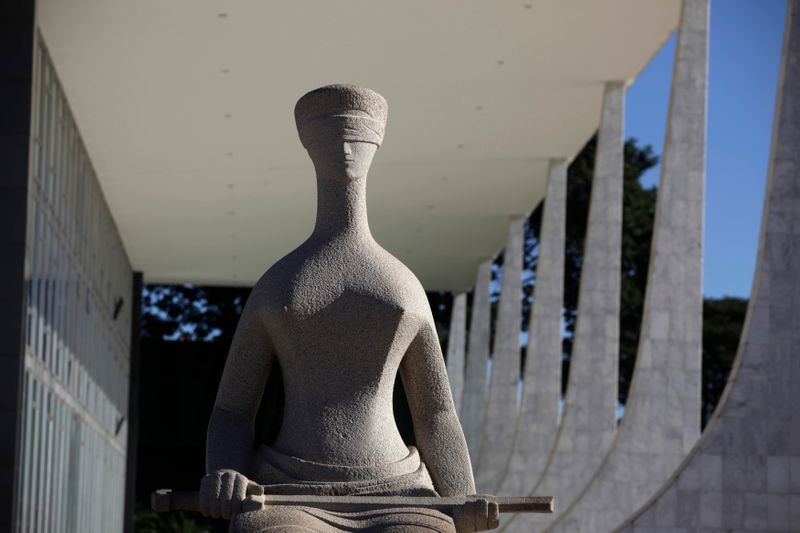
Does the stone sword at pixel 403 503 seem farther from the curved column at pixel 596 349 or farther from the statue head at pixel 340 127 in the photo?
the curved column at pixel 596 349

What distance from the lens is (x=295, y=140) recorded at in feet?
88.6

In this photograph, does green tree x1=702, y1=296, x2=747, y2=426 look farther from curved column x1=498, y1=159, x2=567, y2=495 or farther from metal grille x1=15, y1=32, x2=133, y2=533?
metal grille x1=15, y1=32, x2=133, y2=533

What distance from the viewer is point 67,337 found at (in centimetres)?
2473

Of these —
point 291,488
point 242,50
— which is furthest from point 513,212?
point 291,488

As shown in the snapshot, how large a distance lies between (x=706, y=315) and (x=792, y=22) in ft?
124

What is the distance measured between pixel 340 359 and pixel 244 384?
1.46 feet

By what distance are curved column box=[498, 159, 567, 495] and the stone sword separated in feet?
79.9

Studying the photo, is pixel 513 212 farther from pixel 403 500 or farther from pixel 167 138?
pixel 403 500

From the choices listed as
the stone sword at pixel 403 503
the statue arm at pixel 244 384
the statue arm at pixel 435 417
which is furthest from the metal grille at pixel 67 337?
the stone sword at pixel 403 503

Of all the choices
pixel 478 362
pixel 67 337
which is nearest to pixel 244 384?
pixel 67 337

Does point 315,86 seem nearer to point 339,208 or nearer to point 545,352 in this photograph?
point 545,352

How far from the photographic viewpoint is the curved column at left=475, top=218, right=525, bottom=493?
34.8m

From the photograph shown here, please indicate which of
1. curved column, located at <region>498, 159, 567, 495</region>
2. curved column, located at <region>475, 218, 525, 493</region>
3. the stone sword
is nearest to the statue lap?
the stone sword

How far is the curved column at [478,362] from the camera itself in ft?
132
